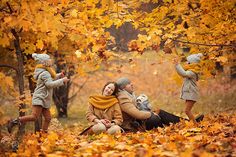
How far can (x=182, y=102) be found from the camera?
60.0 ft

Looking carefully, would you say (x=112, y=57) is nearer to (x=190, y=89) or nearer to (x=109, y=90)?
(x=109, y=90)

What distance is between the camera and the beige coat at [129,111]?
7813mm

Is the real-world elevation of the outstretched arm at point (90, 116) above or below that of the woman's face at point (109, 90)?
below

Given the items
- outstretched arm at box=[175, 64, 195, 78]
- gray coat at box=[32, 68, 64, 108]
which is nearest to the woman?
gray coat at box=[32, 68, 64, 108]

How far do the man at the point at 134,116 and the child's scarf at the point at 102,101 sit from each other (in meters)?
0.21

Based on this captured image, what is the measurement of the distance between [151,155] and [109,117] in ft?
11.1

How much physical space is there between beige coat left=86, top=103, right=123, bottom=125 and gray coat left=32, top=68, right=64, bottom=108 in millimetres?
963

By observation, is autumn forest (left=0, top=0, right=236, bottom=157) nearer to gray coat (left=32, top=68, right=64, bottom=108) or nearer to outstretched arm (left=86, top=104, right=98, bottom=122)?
gray coat (left=32, top=68, right=64, bottom=108)

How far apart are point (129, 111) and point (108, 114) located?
0.39m

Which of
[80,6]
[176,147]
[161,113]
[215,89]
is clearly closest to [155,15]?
[80,6]

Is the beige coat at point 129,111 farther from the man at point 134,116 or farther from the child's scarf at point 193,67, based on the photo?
the child's scarf at point 193,67

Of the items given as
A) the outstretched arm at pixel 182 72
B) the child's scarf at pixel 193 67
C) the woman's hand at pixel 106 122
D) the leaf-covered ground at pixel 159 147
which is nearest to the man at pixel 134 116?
the woman's hand at pixel 106 122

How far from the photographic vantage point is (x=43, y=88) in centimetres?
846

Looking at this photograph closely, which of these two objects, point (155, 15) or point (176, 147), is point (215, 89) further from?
point (176, 147)
